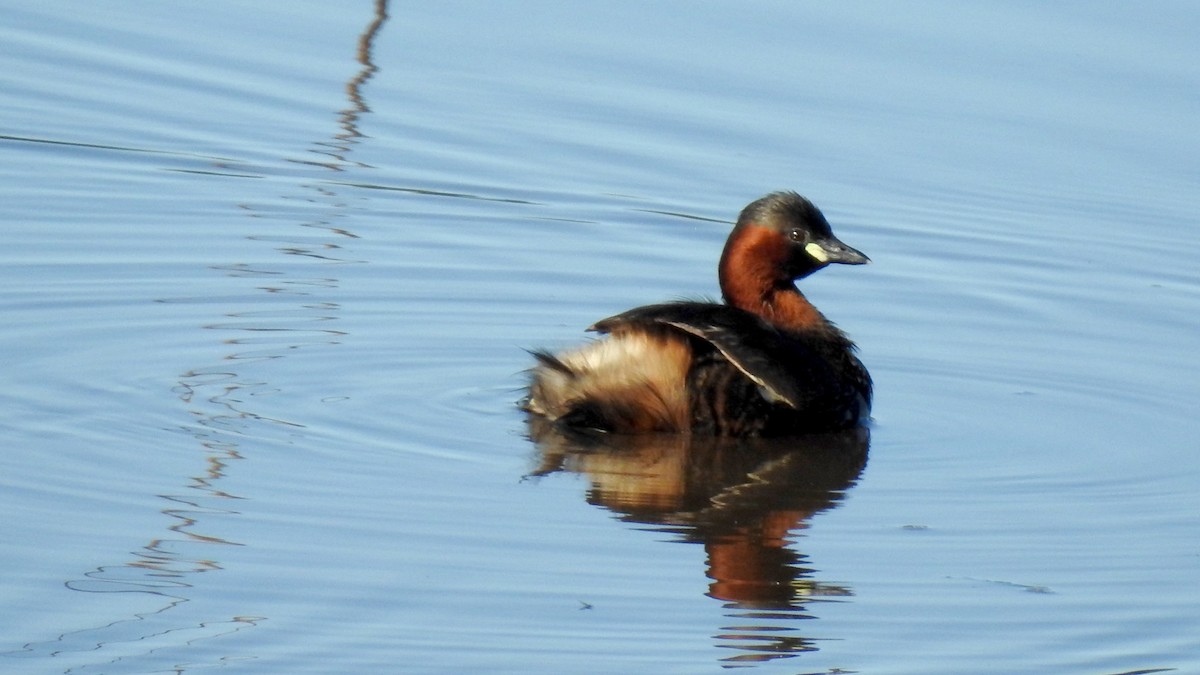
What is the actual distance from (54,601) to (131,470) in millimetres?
1271

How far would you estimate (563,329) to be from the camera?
28.7 ft

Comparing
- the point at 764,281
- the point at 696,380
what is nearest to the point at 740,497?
the point at 696,380

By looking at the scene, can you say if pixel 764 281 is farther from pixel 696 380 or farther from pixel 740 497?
pixel 740 497

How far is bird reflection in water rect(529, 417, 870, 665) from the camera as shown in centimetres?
576

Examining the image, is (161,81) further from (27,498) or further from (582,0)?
(27,498)

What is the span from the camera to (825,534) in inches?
257

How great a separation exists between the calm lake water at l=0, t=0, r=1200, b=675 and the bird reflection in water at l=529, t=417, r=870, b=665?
0.07 ft

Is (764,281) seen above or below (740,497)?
above

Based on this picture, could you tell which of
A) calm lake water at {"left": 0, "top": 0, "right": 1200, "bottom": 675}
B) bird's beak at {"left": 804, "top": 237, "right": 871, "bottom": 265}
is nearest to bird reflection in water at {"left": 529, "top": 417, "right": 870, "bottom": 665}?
calm lake water at {"left": 0, "top": 0, "right": 1200, "bottom": 675}

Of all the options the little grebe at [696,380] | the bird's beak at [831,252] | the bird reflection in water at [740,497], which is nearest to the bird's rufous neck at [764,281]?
the bird's beak at [831,252]

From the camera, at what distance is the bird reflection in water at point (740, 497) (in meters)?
5.76

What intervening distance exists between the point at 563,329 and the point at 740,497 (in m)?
1.95

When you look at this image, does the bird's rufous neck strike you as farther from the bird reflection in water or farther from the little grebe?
the bird reflection in water

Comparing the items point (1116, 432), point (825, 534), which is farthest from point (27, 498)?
point (1116, 432)
